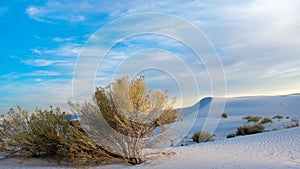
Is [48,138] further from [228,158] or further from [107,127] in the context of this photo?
[228,158]

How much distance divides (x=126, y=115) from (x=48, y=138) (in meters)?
2.83

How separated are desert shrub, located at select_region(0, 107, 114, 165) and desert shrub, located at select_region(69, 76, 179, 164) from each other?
1.32 ft

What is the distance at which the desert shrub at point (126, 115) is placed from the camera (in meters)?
9.63

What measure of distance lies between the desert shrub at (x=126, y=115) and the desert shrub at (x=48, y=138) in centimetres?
40

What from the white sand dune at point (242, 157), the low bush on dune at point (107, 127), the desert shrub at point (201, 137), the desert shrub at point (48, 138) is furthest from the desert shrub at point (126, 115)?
the desert shrub at point (201, 137)

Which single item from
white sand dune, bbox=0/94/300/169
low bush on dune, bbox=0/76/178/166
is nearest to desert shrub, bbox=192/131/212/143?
white sand dune, bbox=0/94/300/169

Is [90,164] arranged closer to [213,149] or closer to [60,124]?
[60,124]

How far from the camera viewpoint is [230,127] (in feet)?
80.6

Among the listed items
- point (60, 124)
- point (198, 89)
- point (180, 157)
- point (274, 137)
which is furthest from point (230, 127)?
point (60, 124)

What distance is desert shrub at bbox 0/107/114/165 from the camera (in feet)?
31.9

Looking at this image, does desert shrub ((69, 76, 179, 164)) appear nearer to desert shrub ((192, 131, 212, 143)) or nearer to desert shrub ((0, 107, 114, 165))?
desert shrub ((0, 107, 114, 165))

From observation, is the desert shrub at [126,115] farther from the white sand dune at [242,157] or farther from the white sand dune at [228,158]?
the white sand dune at [242,157]

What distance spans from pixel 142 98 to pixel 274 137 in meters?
7.19

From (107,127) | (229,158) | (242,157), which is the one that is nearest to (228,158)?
(229,158)
